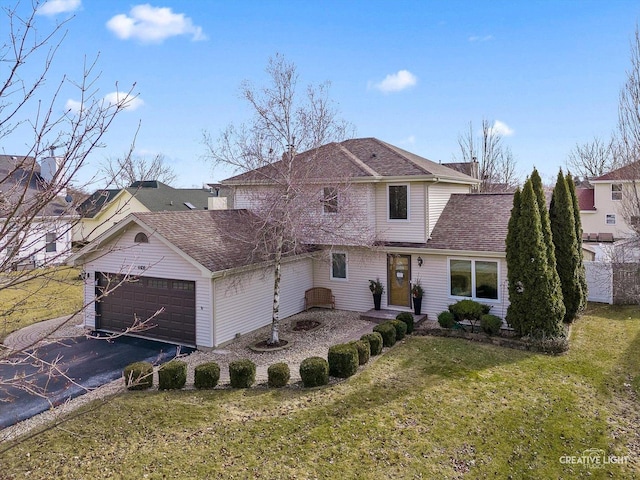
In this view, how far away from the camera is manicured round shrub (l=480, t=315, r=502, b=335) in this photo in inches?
541

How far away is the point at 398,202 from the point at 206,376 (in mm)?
9685

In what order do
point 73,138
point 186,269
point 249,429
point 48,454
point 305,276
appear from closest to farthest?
point 73,138 → point 48,454 → point 249,429 → point 186,269 → point 305,276

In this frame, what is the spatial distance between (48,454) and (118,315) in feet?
26.7

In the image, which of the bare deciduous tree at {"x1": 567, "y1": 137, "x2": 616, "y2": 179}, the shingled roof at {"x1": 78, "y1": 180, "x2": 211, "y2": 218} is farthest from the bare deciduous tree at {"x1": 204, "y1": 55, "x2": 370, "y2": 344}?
the bare deciduous tree at {"x1": 567, "y1": 137, "x2": 616, "y2": 179}

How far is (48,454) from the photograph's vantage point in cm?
759

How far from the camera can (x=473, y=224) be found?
1634cm

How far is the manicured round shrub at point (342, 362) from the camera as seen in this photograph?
430 inches

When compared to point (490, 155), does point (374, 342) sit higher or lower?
lower

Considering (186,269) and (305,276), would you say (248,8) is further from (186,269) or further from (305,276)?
(305,276)

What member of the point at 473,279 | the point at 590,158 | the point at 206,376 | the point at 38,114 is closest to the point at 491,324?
the point at 473,279

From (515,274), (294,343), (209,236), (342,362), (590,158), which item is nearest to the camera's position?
(342,362)

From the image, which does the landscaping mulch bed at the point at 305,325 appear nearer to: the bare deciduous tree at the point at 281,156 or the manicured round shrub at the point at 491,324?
the bare deciduous tree at the point at 281,156

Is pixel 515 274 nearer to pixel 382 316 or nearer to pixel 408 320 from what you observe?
pixel 408 320

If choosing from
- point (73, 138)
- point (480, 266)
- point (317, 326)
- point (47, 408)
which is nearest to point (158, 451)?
point (47, 408)
